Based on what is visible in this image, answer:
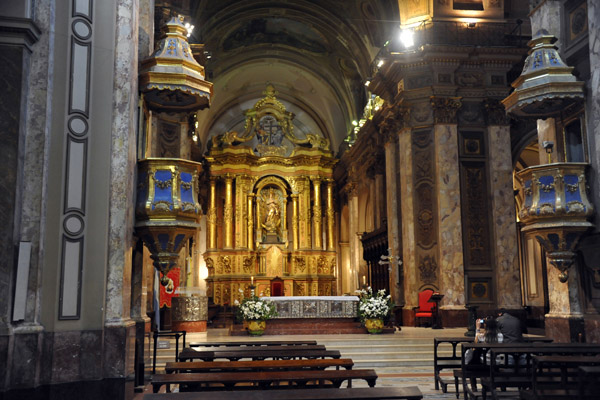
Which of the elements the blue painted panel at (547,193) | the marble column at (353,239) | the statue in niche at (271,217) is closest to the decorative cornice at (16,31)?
the blue painted panel at (547,193)

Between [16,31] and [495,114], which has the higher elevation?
[495,114]

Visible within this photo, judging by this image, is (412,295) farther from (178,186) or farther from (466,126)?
(178,186)

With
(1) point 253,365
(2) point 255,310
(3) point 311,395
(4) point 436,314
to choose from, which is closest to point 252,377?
(1) point 253,365

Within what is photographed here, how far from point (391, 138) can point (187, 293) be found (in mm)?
7084

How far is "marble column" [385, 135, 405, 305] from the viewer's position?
1623cm

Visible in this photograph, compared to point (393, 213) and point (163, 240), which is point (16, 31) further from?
point (393, 213)

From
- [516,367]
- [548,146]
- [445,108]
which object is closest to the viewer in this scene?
[516,367]

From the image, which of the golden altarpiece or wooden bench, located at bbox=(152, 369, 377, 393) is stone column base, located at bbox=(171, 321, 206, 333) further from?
the golden altarpiece

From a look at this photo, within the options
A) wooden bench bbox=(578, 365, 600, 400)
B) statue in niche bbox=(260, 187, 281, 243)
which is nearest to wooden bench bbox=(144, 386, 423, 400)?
wooden bench bbox=(578, 365, 600, 400)

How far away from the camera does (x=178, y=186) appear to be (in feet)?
25.1

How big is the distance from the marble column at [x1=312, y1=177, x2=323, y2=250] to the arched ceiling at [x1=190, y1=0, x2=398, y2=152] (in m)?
2.51

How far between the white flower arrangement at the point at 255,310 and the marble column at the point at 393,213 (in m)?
4.22

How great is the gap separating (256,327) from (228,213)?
11.9m

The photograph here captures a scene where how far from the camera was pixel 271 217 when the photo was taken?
2548cm
